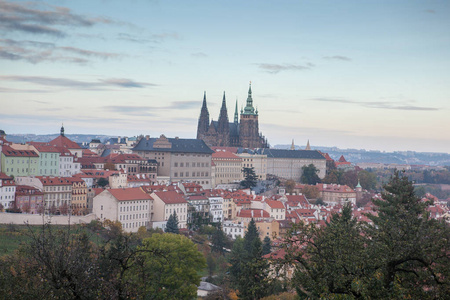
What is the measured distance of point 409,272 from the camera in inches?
731

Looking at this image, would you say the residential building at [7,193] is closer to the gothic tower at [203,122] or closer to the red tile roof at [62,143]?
the red tile roof at [62,143]

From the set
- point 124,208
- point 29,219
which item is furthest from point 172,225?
point 29,219

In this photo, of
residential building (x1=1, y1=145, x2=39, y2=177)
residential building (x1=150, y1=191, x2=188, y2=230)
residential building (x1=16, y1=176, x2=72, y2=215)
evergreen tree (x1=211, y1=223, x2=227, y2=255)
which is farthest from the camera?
residential building (x1=1, y1=145, x2=39, y2=177)

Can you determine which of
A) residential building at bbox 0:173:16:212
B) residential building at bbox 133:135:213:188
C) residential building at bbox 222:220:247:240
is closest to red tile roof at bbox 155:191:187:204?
residential building at bbox 222:220:247:240

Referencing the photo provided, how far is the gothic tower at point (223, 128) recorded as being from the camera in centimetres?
15338

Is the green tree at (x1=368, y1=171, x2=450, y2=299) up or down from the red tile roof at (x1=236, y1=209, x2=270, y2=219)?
up

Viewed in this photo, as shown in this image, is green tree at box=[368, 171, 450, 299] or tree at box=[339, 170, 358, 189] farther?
tree at box=[339, 170, 358, 189]

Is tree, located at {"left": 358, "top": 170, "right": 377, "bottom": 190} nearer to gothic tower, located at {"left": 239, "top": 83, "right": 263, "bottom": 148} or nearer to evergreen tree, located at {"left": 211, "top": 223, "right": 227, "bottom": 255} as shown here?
gothic tower, located at {"left": 239, "top": 83, "right": 263, "bottom": 148}

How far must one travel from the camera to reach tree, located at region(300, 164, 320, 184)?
13000cm

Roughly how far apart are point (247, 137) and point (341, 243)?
442ft

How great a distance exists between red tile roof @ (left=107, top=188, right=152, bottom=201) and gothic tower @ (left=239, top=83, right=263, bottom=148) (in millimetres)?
82166

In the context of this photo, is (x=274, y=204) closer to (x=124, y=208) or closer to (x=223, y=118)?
(x=124, y=208)

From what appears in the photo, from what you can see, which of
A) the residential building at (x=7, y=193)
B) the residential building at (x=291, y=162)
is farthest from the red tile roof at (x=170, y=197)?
the residential building at (x=291, y=162)

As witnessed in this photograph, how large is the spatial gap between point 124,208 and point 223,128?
88.4 metres
